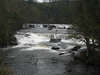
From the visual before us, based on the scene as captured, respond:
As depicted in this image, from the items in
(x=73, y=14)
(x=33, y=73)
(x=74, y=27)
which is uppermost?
(x=73, y=14)

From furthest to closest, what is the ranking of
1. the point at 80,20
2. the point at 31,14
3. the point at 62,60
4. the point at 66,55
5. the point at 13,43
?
the point at 31,14, the point at 13,43, the point at 66,55, the point at 62,60, the point at 80,20

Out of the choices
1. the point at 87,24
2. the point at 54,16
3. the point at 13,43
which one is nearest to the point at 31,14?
the point at 54,16

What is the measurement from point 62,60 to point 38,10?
221 feet

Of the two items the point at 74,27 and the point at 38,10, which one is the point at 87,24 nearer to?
the point at 74,27

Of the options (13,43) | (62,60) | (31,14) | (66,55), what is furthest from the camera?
(31,14)

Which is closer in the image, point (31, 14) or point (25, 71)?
point (25, 71)

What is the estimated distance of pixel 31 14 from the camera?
284 feet

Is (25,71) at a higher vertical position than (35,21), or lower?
lower

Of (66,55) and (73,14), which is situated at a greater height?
(73,14)

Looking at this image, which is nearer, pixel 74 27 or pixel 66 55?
pixel 74 27

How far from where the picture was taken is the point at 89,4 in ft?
63.7

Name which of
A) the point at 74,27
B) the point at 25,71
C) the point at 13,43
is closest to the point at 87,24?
the point at 74,27

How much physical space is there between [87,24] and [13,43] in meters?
19.9

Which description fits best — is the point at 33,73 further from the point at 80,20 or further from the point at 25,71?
the point at 80,20
